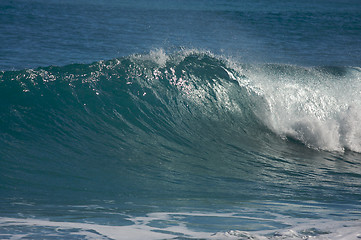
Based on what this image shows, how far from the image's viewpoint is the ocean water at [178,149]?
14.2 feet

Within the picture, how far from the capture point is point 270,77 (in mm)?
10203

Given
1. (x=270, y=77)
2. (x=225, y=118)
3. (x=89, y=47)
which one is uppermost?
(x=89, y=47)

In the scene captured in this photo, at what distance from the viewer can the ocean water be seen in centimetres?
433

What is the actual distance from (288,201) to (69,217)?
2510 millimetres

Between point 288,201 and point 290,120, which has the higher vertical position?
point 290,120

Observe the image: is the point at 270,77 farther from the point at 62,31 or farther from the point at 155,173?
the point at 62,31

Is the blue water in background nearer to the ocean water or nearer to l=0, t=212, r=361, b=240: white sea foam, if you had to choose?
the ocean water

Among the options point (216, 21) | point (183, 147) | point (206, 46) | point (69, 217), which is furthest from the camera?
point (216, 21)

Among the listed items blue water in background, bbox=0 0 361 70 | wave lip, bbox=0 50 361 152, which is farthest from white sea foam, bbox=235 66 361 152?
blue water in background, bbox=0 0 361 70

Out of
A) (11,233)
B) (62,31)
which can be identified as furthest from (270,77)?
(62,31)

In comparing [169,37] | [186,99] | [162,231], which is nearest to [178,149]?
[186,99]

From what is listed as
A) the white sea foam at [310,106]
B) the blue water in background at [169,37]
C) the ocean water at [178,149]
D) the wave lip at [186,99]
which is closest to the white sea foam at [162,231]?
the ocean water at [178,149]

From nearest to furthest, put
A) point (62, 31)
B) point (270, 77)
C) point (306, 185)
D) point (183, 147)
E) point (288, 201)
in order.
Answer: point (288, 201) < point (306, 185) < point (183, 147) < point (270, 77) < point (62, 31)

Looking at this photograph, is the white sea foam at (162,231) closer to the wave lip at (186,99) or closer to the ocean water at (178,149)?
the ocean water at (178,149)
